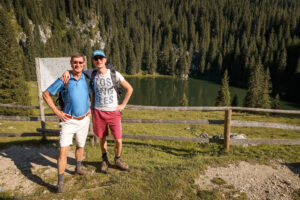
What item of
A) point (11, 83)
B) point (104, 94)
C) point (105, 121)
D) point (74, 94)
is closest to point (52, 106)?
point (74, 94)

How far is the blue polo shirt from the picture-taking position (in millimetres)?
4238

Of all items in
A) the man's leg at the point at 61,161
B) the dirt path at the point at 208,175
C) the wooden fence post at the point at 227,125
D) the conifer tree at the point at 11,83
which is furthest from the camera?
the conifer tree at the point at 11,83

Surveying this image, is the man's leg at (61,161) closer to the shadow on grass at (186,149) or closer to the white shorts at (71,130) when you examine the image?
the white shorts at (71,130)

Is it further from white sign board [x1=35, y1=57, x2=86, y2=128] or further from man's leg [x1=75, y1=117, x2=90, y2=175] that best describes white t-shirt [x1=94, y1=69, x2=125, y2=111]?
white sign board [x1=35, y1=57, x2=86, y2=128]

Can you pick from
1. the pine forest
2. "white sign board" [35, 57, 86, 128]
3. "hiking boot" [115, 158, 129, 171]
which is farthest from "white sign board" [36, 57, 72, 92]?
the pine forest

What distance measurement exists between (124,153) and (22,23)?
478 feet

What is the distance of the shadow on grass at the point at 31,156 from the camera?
512cm

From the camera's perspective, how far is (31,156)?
6246 millimetres

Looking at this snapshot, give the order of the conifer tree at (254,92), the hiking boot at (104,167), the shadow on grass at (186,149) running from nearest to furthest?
the hiking boot at (104,167)
the shadow on grass at (186,149)
the conifer tree at (254,92)

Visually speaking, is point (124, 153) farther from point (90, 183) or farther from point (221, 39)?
point (221, 39)

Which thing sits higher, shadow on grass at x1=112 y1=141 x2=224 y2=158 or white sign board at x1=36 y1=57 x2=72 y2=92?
white sign board at x1=36 y1=57 x2=72 y2=92

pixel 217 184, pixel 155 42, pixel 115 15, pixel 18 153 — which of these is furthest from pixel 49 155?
pixel 115 15

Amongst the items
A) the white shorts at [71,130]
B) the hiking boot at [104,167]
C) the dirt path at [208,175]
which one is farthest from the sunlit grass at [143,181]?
the white shorts at [71,130]

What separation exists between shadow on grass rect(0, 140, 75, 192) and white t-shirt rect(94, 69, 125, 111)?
2.28 metres
